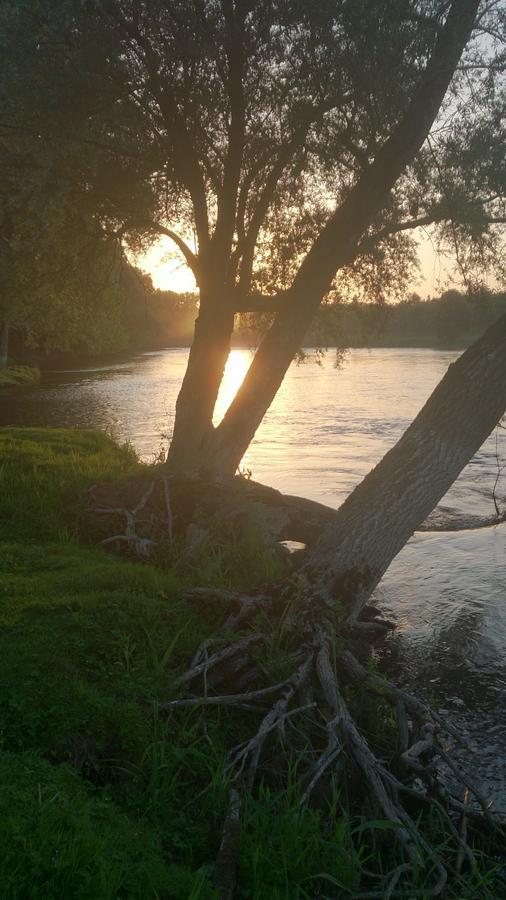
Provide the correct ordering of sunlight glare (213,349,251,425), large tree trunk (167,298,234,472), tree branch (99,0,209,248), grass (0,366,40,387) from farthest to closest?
1. grass (0,366,40,387)
2. sunlight glare (213,349,251,425)
3. large tree trunk (167,298,234,472)
4. tree branch (99,0,209,248)

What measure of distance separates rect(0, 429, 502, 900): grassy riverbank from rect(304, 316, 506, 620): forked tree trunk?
135 cm

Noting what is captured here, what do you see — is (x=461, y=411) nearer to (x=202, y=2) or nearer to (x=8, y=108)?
(x=202, y=2)

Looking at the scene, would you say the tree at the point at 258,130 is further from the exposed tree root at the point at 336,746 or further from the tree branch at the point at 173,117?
the exposed tree root at the point at 336,746

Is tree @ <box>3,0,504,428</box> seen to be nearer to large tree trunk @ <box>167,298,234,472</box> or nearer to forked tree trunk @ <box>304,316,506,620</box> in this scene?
large tree trunk @ <box>167,298,234,472</box>

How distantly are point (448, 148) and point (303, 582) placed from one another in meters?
8.78

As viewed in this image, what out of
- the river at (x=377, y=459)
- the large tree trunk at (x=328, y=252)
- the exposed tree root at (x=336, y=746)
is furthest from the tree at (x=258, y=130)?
the exposed tree root at (x=336, y=746)

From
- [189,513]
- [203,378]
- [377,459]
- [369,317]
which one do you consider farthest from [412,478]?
[377,459]

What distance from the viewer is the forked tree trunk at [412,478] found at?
7000 mm

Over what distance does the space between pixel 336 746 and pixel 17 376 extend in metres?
43.5

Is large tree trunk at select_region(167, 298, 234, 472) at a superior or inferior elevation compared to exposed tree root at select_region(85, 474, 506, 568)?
superior

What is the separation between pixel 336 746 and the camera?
546 cm

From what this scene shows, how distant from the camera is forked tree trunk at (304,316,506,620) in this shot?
700cm

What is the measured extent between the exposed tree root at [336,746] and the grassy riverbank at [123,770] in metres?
0.14

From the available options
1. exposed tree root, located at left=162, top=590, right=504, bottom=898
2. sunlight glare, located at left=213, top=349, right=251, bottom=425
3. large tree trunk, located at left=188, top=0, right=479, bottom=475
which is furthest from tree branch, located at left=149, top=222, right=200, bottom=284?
sunlight glare, located at left=213, top=349, right=251, bottom=425
